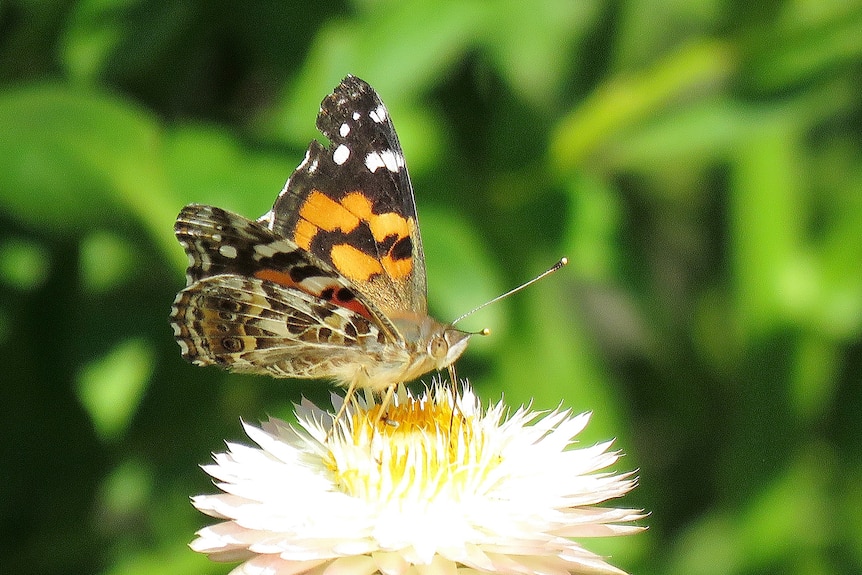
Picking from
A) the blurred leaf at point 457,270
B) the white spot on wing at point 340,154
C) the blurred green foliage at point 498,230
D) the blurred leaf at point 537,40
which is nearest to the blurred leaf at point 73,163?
the blurred green foliage at point 498,230

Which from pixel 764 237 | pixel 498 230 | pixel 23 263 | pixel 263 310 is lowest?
pixel 263 310

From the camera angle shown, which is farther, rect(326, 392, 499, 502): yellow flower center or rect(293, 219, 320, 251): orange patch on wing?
rect(293, 219, 320, 251): orange patch on wing

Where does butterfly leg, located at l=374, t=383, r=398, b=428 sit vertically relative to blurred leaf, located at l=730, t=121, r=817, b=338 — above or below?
below

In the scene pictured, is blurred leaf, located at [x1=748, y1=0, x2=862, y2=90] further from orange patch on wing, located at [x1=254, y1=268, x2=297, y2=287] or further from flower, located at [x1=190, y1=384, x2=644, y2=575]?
orange patch on wing, located at [x1=254, y1=268, x2=297, y2=287]

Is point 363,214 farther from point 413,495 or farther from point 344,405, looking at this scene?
point 413,495

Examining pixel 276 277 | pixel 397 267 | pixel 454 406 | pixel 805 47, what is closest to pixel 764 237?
pixel 805 47

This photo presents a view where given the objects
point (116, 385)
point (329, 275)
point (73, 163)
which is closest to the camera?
point (329, 275)

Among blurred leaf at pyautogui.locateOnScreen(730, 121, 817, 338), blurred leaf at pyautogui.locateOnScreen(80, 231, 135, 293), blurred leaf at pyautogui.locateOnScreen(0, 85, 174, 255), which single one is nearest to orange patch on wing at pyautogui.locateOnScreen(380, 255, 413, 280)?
blurred leaf at pyautogui.locateOnScreen(0, 85, 174, 255)

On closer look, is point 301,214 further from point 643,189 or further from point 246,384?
point 643,189
